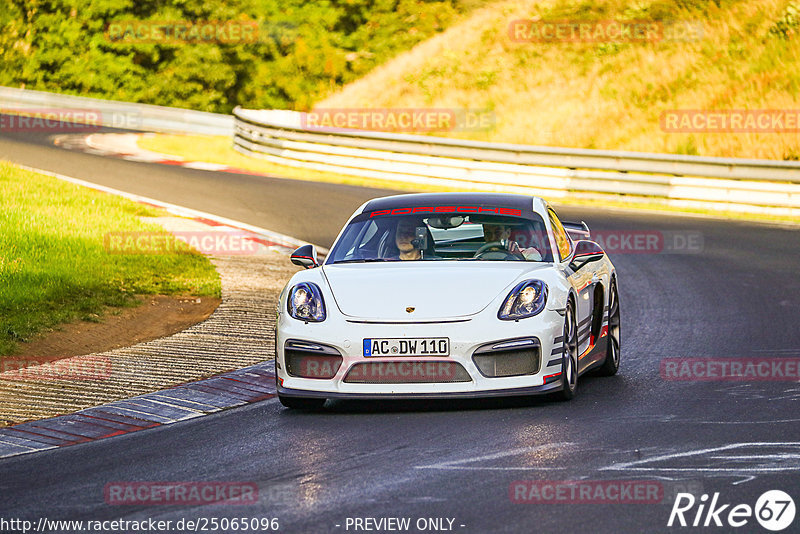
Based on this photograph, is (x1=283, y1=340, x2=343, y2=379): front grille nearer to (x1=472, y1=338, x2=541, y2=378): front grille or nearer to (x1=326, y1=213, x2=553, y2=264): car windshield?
(x1=472, y1=338, x2=541, y2=378): front grille

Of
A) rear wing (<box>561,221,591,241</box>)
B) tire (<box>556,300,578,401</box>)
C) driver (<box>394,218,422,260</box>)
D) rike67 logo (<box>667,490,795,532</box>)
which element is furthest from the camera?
rear wing (<box>561,221,591,241</box>)

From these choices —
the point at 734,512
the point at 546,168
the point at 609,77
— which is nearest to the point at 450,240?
the point at 734,512

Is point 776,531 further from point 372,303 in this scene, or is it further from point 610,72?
point 610,72

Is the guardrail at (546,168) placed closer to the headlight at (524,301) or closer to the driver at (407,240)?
the driver at (407,240)

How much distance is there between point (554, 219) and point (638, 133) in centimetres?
2010

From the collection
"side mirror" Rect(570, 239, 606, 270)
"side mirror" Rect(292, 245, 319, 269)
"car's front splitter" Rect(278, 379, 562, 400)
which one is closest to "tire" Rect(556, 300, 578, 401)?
"car's front splitter" Rect(278, 379, 562, 400)

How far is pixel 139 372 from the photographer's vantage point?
9.61 metres

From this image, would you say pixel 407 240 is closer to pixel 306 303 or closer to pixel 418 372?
pixel 306 303

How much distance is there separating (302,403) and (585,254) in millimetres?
2208

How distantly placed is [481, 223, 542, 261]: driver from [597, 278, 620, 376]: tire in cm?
98

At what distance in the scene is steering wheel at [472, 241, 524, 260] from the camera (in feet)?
29.6

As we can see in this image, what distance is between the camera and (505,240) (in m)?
9.16

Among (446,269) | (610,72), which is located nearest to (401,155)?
(610,72)

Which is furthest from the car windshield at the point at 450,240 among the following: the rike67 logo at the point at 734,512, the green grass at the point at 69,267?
the rike67 logo at the point at 734,512
